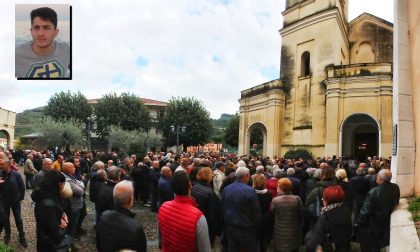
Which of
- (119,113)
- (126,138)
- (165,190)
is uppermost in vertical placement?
(119,113)

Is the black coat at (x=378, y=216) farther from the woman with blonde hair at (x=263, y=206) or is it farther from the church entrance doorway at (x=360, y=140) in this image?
the church entrance doorway at (x=360, y=140)

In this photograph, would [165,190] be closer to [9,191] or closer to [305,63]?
[9,191]

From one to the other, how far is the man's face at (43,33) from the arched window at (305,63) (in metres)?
23.0

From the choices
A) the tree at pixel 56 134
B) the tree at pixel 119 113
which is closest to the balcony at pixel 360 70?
the tree at pixel 56 134

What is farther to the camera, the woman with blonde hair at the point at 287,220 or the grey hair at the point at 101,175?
the grey hair at the point at 101,175

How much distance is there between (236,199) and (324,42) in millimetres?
23319

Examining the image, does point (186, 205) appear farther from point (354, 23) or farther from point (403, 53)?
point (354, 23)

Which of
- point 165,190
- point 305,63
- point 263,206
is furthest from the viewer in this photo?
point 305,63

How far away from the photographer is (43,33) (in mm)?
7484

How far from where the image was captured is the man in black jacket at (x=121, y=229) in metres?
3.39

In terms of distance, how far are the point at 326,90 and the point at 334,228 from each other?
847 inches

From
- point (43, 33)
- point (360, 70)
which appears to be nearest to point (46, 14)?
point (43, 33)

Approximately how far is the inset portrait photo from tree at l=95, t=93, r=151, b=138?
145 ft

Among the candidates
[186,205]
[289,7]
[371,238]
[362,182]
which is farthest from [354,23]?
[186,205]
